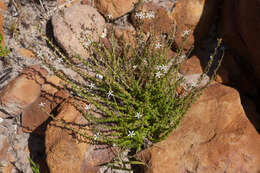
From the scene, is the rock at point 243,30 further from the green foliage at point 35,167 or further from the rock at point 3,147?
the rock at point 3,147

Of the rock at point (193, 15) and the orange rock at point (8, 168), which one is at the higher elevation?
the rock at point (193, 15)

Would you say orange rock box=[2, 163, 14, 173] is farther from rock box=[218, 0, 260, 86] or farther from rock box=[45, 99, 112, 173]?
rock box=[218, 0, 260, 86]

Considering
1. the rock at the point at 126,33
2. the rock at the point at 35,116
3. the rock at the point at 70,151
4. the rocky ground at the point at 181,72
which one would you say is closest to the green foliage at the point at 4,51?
the rocky ground at the point at 181,72

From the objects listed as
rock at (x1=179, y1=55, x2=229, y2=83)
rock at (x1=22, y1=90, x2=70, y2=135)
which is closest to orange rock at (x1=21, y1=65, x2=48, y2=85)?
rock at (x1=22, y1=90, x2=70, y2=135)

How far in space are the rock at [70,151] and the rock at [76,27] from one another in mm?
1492

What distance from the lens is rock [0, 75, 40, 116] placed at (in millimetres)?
4285

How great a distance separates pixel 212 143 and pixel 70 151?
7.39ft

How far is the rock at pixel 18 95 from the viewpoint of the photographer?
14.1 ft

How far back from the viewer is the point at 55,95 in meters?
4.37

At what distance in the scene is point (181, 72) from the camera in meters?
4.51

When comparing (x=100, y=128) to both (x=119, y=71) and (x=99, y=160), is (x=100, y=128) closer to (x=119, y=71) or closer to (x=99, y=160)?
(x=99, y=160)

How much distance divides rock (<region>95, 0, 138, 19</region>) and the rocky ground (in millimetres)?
21

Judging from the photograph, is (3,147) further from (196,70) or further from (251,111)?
(251,111)

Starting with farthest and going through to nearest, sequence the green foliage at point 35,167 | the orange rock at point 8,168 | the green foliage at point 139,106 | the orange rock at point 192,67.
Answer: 1. the orange rock at point 192,67
2. the orange rock at point 8,168
3. the green foliage at point 35,167
4. the green foliage at point 139,106
